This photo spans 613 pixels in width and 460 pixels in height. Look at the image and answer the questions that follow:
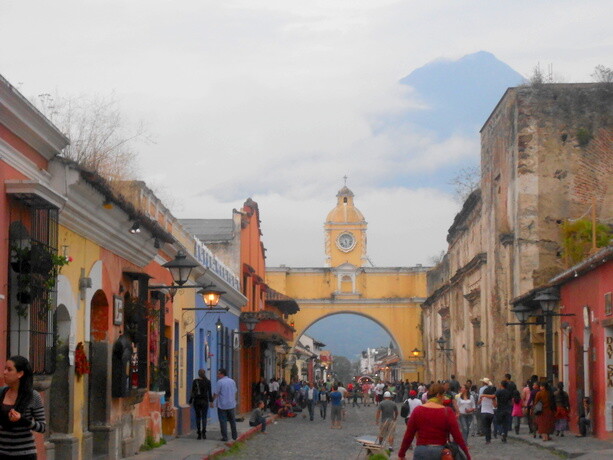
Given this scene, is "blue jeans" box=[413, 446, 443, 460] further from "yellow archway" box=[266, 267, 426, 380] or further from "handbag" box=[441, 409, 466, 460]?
"yellow archway" box=[266, 267, 426, 380]

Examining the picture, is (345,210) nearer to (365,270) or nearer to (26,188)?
(365,270)

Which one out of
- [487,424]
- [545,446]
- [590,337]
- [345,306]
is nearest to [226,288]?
[487,424]

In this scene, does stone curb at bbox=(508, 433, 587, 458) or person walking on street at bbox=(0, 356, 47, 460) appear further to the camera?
stone curb at bbox=(508, 433, 587, 458)

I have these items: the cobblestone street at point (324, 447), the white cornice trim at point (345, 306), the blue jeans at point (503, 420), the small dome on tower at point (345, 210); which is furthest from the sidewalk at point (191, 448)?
the small dome on tower at point (345, 210)

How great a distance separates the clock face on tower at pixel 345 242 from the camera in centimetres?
7738

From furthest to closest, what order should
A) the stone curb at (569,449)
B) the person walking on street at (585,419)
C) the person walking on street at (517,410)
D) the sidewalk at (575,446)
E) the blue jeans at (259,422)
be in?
the blue jeans at (259,422), the person walking on street at (517,410), the person walking on street at (585,419), the stone curb at (569,449), the sidewalk at (575,446)

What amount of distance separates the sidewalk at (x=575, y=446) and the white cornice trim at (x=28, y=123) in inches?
348

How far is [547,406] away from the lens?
21.4 m

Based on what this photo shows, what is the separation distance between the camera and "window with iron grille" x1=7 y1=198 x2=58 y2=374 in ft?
33.8

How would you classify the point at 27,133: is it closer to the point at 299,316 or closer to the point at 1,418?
the point at 1,418

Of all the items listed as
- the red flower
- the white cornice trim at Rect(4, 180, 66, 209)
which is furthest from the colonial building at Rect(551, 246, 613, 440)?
the white cornice trim at Rect(4, 180, 66, 209)

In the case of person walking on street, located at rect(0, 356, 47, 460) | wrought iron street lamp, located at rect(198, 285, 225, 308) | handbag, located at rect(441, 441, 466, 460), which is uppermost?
wrought iron street lamp, located at rect(198, 285, 225, 308)

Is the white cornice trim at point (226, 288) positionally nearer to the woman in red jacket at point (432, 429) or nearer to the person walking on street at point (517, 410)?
the person walking on street at point (517, 410)

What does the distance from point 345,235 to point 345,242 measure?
0.50 meters
